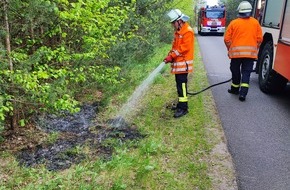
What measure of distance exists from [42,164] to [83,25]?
2.13 m

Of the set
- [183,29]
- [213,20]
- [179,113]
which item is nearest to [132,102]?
[179,113]

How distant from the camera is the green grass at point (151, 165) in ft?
10.6

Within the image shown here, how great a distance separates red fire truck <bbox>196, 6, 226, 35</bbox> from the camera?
2838cm

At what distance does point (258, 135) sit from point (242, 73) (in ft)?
6.30

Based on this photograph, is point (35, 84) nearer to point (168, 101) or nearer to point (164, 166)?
point (164, 166)

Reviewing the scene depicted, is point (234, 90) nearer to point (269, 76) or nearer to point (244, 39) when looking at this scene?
point (269, 76)

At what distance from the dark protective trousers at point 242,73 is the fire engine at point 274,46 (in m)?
0.48

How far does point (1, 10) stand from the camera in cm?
371

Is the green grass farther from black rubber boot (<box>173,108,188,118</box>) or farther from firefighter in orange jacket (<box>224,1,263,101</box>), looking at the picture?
firefighter in orange jacket (<box>224,1,263,101</box>)

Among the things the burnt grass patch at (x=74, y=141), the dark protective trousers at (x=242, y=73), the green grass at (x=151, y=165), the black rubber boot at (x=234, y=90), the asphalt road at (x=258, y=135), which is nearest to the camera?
the green grass at (x=151, y=165)

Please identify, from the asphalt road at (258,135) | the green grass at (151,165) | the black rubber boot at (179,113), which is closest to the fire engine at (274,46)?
the asphalt road at (258,135)

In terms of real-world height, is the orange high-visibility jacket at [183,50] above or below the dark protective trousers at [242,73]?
above

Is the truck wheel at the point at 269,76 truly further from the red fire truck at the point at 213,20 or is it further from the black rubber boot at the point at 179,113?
the red fire truck at the point at 213,20

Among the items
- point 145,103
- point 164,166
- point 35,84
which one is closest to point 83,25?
point 35,84
